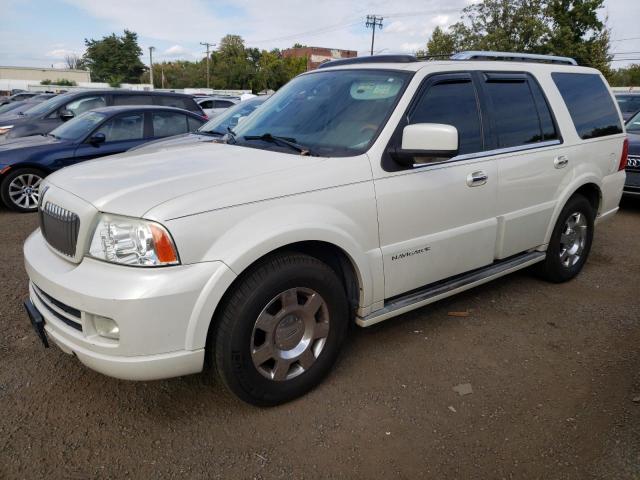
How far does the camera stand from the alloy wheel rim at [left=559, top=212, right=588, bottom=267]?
4485mm

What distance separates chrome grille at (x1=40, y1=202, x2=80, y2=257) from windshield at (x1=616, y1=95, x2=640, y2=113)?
12.9 m

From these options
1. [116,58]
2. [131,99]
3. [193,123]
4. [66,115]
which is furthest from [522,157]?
[116,58]

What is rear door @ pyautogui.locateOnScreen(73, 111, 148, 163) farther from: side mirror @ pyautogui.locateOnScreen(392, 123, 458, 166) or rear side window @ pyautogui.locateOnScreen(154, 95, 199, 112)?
side mirror @ pyautogui.locateOnScreen(392, 123, 458, 166)

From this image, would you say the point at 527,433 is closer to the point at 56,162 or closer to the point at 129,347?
the point at 129,347

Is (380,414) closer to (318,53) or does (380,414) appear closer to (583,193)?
(583,193)

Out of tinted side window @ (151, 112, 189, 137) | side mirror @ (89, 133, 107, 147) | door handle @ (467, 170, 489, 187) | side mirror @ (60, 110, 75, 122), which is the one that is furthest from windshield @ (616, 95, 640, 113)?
side mirror @ (60, 110, 75, 122)

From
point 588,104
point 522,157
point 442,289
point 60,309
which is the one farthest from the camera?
point 588,104

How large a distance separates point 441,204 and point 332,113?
0.92 metres

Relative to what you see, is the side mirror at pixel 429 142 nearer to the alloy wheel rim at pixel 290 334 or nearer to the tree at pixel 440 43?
the alloy wheel rim at pixel 290 334

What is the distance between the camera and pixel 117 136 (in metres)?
7.68

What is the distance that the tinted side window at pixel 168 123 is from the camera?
316 inches

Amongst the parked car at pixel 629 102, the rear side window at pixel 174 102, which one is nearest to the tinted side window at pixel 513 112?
the rear side window at pixel 174 102

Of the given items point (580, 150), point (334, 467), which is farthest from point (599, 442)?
point (580, 150)

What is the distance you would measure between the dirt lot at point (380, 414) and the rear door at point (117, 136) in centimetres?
411
